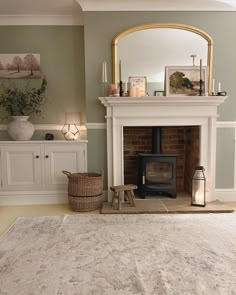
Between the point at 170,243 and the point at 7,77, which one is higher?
the point at 7,77

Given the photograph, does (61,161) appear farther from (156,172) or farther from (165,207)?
(165,207)

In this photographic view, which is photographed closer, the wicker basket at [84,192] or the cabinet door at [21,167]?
the wicker basket at [84,192]

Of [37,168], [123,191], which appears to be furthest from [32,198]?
[123,191]

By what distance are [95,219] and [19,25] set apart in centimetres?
289

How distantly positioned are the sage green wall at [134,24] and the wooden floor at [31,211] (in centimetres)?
78

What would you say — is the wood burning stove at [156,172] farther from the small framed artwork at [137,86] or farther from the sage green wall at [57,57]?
the sage green wall at [57,57]

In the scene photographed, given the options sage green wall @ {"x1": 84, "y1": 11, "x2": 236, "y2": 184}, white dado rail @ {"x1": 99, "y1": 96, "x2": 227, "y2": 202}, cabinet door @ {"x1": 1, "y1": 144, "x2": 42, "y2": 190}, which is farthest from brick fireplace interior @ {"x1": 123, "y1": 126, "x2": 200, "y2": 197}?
cabinet door @ {"x1": 1, "y1": 144, "x2": 42, "y2": 190}

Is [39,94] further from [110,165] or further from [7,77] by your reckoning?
[110,165]

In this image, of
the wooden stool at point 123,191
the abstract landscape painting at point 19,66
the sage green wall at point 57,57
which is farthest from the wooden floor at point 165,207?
the abstract landscape painting at point 19,66

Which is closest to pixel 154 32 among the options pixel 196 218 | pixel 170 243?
pixel 196 218

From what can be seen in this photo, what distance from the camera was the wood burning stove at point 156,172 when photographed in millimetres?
3608

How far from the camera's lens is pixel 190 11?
345 centimetres

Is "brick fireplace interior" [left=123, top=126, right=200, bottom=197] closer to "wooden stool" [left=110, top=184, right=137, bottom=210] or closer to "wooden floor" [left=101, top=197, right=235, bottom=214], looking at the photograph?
"wooden floor" [left=101, top=197, right=235, bottom=214]

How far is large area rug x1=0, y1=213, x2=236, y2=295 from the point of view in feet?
5.48
